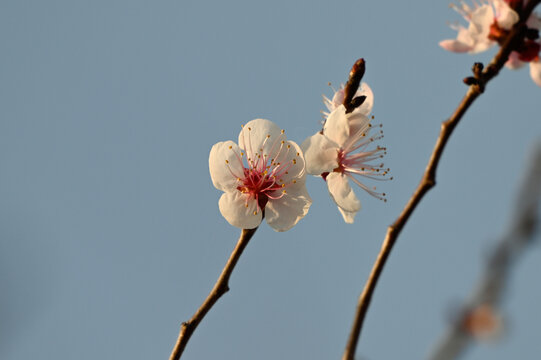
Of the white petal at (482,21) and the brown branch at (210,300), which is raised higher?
the white petal at (482,21)

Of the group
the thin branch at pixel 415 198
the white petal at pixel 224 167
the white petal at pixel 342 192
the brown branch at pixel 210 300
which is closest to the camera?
the thin branch at pixel 415 198

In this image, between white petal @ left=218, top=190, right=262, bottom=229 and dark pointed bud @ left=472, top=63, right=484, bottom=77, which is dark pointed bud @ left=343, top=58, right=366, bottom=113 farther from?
white petal @ left=218, top=190, right=262, bottom=229

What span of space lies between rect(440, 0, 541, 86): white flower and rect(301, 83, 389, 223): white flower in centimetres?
34

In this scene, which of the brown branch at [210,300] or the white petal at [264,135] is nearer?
the brown branch at [210,300]

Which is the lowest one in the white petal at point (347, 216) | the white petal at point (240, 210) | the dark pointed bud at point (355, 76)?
the white petal at point (240, 210)

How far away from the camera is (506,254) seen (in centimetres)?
217

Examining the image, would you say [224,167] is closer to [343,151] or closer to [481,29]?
[343,151]

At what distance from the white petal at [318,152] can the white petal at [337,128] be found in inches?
0.6

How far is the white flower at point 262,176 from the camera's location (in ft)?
6.29

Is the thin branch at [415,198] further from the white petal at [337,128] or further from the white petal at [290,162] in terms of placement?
the white petal at [290,162]

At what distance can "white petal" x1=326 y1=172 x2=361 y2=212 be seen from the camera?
6.34ft

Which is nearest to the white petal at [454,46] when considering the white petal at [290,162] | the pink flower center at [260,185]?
the white petal at [290,162]

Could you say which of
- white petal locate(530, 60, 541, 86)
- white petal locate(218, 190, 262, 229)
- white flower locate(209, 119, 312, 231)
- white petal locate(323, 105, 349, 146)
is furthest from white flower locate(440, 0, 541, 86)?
white petal locate(218, 190, 262, 229)

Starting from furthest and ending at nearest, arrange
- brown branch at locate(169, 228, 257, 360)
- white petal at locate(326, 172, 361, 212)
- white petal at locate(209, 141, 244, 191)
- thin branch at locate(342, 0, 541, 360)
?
1. white petal at locate(209, 141, 244, 191)
2. white petal at locate(326, 172, 361, 212)
3. brown branch at locate(169, 228, 257, 360)
4. thin branch at locate(342, 0, 541, 360)
